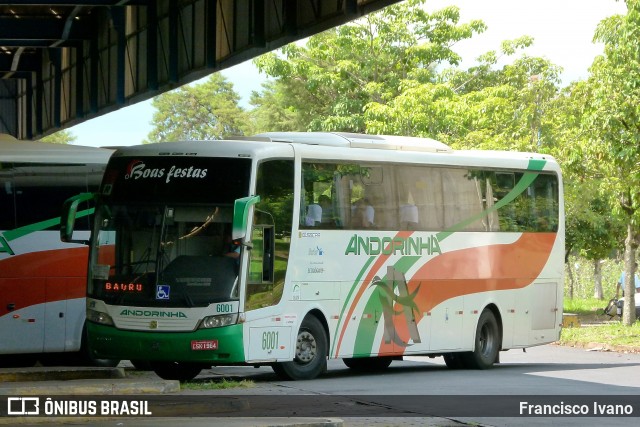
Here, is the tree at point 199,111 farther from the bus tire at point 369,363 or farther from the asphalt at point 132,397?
the asphalt at point 132,397

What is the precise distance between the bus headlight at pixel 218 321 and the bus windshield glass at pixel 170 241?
0.71 ft

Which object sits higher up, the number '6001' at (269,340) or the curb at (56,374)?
the number '6001' at (269,340)

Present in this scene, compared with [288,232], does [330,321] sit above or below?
below

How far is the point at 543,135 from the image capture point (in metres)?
43.5

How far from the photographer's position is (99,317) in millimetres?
17969

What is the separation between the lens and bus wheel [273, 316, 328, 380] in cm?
1872

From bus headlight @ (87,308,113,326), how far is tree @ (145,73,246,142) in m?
92.7

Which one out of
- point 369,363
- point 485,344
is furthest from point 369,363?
point 485,344

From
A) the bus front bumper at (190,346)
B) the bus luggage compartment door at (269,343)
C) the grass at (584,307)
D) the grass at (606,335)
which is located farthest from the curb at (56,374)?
the grass at (584,307)

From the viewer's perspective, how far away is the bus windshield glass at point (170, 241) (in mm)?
17344

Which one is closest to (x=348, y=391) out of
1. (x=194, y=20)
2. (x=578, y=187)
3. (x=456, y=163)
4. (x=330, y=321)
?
(x=330, y=321)

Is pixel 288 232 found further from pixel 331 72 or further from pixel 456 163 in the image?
pixel 331 72

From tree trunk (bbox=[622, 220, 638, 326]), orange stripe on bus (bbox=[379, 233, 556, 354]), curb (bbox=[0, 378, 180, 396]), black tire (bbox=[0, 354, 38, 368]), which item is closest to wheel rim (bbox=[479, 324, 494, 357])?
orange stripe on bus (bbox=[379, 233, 556, 354])

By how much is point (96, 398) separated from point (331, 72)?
139 ft
